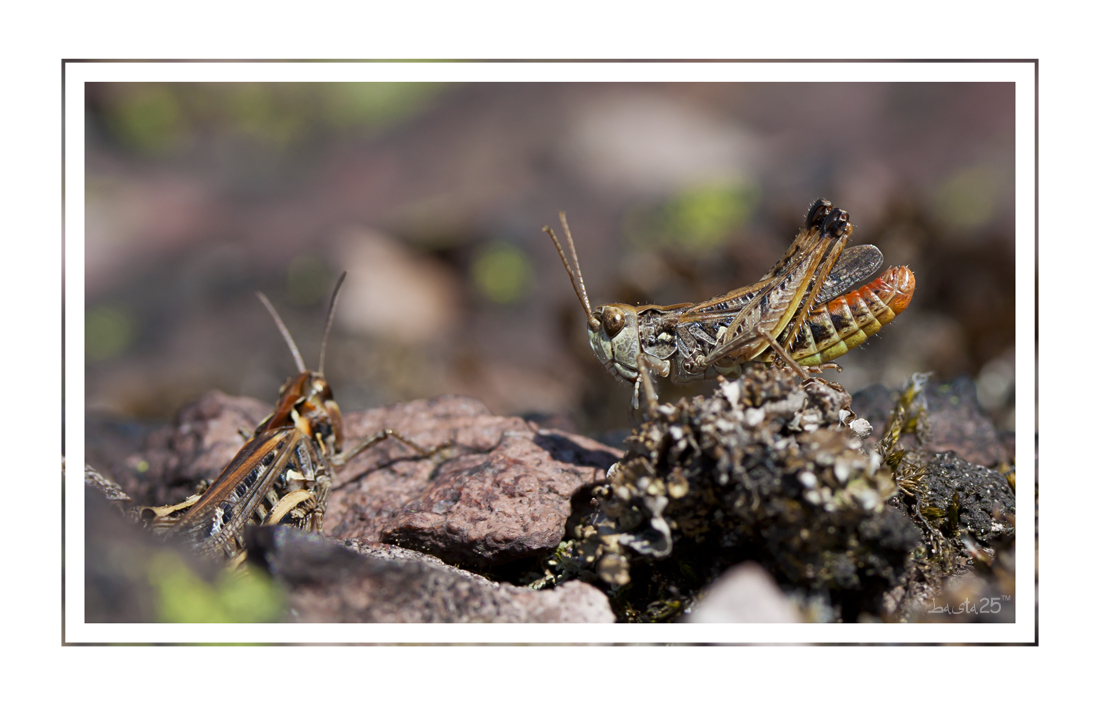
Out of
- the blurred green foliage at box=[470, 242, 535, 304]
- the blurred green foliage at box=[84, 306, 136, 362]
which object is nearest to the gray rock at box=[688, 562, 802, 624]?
the blurred green foliage at box=[84, 306, 136, 362]

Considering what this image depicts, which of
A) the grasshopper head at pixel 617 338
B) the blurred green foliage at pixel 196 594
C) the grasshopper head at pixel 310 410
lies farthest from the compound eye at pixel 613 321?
the blurred green foliage at pixel 196 594

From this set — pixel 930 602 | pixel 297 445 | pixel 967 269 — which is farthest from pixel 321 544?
pixel 967 269

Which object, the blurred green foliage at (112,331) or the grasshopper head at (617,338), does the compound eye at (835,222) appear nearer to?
the grasshopper head at (617,338)

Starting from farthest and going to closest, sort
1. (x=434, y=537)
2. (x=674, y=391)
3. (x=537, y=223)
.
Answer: (x=537, y=223), (x=674, y=391), (x=434, y=537)

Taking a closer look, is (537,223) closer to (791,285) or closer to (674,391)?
(674,391)

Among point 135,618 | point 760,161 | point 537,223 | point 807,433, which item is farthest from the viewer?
point 537,223
